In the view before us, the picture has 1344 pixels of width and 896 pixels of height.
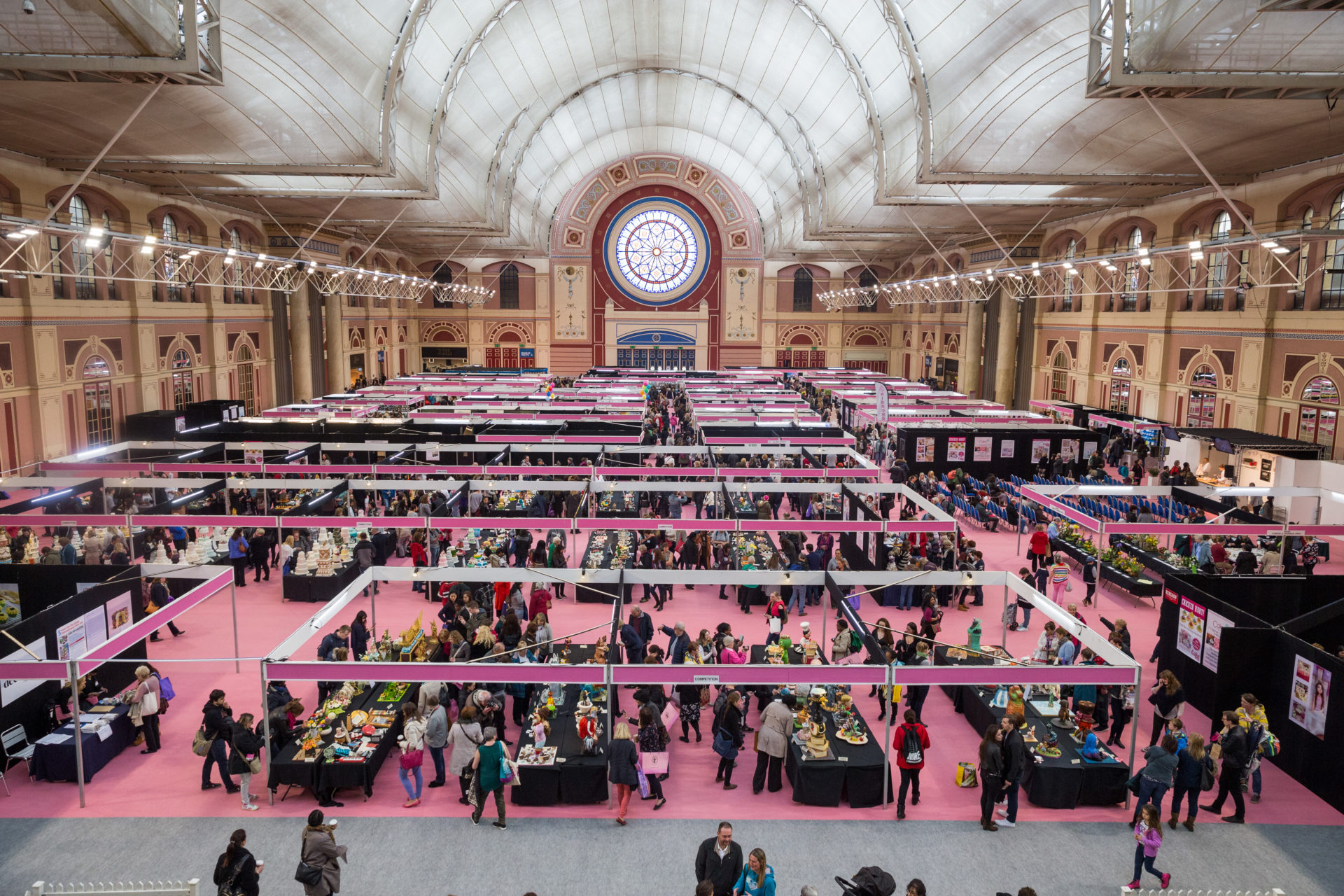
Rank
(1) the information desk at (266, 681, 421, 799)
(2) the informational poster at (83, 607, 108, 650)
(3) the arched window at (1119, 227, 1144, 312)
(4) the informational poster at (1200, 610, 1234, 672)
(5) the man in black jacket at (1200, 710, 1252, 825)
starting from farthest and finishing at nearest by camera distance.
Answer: (3) the arched window at (1119, 227, 1144, 312) < (2) the informational poster at (83, 607, 108, 650) < (4) the informational poster at (1200, 610, 1234, 672) < (1) the information desk at (266, 681, 421, 799) < (5) the man in black jacket at (1200, 710, 1252, 825)

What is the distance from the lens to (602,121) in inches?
1833

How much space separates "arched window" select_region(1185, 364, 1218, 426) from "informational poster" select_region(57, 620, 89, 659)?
26.7 metres

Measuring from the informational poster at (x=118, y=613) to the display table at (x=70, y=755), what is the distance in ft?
5.75

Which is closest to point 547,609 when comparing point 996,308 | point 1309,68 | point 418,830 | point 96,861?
point 418,830

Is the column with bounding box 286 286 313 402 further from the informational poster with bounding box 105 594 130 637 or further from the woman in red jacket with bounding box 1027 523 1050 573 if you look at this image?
the woman in red jacket with bounding box 1027 523 1050 573

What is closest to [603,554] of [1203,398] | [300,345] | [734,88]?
[1203,398]

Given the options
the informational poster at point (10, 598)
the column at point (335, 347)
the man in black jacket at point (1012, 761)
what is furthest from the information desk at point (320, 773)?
the column at point (335, 347)

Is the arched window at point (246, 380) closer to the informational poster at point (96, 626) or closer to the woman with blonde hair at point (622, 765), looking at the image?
the informational poster at point (96, 626)

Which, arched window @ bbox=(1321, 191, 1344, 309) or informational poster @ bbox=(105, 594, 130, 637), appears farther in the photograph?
arched window @ bbox=(1321, 191, 1344, 309)

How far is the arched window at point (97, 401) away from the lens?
2283cm

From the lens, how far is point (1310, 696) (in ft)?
28.4

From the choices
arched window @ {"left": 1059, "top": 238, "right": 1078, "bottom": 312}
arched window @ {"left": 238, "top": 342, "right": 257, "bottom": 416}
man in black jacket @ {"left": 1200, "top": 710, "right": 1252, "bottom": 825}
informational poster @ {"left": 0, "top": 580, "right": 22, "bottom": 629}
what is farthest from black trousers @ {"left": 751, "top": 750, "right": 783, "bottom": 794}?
arched window @ {"left": 238, "top": 342, "right": 257, "bottom": 416}

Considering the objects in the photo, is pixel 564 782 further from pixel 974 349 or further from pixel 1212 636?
pixel 974 349

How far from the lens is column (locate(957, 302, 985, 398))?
39.2m
